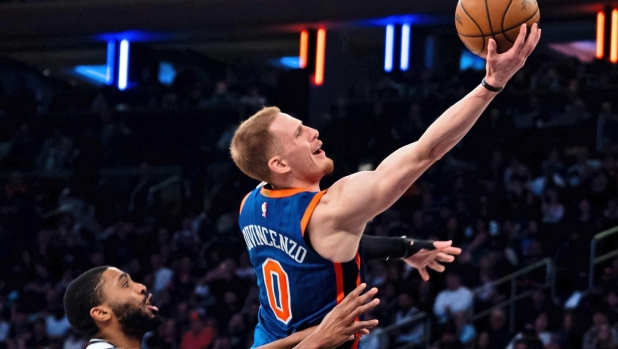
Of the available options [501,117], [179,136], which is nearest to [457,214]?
[501,117]

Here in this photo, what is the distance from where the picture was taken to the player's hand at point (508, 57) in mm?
3434

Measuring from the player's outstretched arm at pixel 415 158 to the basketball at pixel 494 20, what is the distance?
123 mm

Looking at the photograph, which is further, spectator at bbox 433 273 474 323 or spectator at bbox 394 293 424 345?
spectator at bbox 394 293 424 345

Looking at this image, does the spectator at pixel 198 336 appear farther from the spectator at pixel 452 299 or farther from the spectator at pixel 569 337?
the spectator at pixel 569 337

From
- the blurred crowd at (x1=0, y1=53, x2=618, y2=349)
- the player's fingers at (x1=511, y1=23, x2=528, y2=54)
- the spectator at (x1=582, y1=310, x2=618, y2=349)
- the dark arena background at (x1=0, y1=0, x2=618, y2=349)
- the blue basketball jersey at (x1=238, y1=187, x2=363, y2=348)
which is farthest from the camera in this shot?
the dark arena background at (x1=0, y1=0, x2=618, y2=349)

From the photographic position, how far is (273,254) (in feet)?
13.0

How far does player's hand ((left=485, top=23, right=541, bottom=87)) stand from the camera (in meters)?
3.43

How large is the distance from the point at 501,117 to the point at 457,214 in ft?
8.01

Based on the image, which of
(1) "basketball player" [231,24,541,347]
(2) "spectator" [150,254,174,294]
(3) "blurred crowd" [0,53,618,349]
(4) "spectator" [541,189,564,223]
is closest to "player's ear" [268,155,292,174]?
(1) "basketball player" [231,24,541,347]

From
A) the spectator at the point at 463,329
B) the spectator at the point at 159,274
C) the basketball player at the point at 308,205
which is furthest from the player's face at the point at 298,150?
the spectator at the point at 159,274

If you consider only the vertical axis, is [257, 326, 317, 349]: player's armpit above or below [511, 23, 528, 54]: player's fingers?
below

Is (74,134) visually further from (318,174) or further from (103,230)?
(318,174)

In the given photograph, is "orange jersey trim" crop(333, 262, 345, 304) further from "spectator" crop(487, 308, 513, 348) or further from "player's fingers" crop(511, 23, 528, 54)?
"spectator" crop(487, 308, 513, 348)

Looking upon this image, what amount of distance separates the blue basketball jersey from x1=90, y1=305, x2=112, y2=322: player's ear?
2.14 ft
